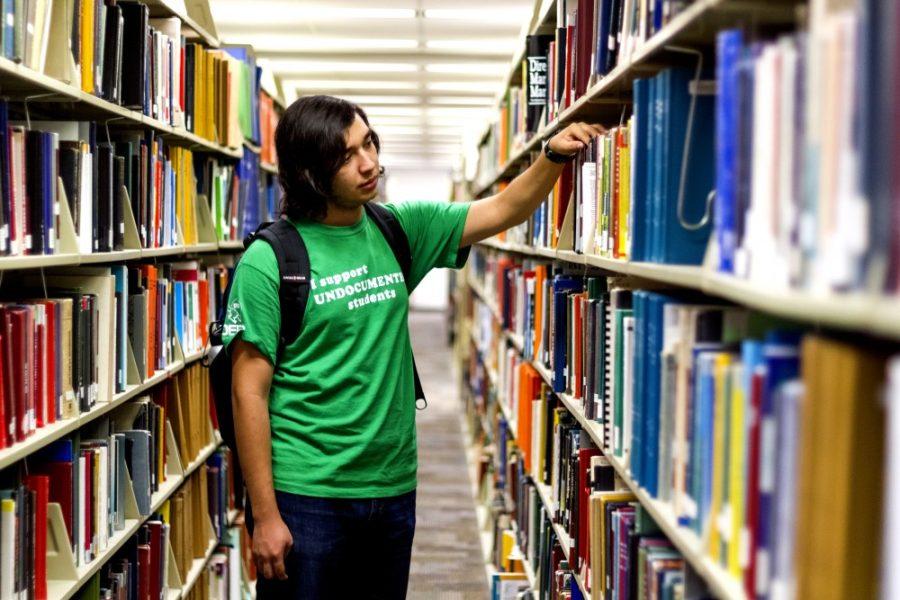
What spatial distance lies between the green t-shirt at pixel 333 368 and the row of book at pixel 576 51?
68cm

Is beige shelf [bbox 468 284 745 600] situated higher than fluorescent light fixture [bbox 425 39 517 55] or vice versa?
fluorescent light fixture [bbox 425 39 517 55]

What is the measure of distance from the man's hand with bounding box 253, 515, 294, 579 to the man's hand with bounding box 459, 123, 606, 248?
841 mm

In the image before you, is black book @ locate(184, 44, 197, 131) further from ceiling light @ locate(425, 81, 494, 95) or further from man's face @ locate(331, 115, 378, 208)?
ceiling light @ locate(425, 81, 494, 95)

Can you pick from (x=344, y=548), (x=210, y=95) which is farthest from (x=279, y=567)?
(x=210, y=95)

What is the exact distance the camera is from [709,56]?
145cm

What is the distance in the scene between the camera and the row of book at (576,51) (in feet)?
5.46

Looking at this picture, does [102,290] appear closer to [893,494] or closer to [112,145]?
[112,145]

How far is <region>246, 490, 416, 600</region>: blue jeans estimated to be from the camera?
2090mm

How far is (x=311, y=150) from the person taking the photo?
6.97 feet

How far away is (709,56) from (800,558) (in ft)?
2.74

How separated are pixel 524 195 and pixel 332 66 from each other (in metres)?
6.56

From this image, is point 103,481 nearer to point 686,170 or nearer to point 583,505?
point 583,505

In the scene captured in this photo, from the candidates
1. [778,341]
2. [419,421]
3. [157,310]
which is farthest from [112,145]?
[419,421]

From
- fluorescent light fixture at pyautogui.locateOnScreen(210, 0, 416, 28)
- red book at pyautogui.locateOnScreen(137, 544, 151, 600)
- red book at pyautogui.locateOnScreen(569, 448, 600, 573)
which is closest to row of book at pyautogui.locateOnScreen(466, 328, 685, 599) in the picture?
red book at pyautogui.locateOnScreen(569, 448, 600, 573)
